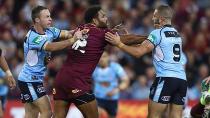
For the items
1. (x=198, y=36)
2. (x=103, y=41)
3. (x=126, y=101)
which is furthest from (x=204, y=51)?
(x=103, y=41)

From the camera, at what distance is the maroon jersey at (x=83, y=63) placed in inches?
491

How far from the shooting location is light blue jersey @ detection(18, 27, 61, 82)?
41.9 ft

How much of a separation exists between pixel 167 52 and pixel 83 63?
4.65 ft

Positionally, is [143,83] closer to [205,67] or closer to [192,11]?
[205,67]

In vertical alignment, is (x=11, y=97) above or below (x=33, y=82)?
below

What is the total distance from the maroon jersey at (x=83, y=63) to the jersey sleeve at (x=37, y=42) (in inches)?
19.5

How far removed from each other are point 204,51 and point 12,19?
573 centimetres

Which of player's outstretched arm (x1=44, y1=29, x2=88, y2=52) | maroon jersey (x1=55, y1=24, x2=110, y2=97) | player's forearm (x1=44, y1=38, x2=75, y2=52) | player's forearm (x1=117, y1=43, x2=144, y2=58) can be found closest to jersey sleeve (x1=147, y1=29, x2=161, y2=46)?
player's forearm (x1=117, y1=43, x2=144, y2=58)

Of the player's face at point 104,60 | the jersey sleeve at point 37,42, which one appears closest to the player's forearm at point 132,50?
the jersey sleeve at point 37,42

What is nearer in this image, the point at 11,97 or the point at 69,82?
the point at 69,82

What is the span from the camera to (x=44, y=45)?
1261 centimetres

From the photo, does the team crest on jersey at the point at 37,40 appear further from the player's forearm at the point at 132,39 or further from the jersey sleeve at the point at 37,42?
the player's forearm at the point at 132,39

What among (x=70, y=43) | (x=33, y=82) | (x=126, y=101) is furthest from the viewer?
(x=126, y=101)

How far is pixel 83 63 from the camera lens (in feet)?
41.0
